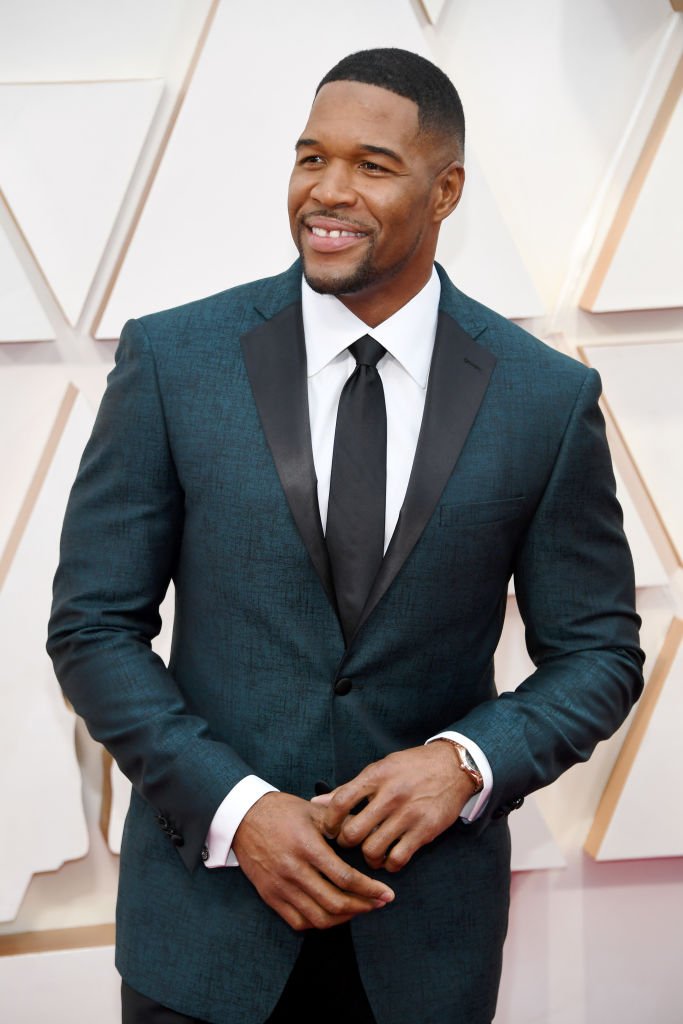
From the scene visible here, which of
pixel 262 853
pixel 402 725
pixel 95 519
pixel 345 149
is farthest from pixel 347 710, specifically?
pixel 345 149

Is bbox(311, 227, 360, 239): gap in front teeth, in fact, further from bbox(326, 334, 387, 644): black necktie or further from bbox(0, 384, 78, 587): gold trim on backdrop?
bbox(0, 384, 78, 587): gold trim on backdrop

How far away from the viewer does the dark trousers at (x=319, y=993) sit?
4.58 feet

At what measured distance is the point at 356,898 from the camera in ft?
4.04

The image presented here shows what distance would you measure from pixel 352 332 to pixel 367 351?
3 cm

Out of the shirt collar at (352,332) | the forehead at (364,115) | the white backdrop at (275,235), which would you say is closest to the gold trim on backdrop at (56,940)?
the white backdrop at (275,235)

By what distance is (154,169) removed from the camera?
2.05 metres

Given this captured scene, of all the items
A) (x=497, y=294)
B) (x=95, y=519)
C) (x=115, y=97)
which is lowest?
(x=95, y=519)

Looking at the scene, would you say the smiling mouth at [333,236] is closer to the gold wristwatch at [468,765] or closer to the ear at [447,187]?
the ear at [447,187]

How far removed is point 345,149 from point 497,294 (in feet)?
2.66

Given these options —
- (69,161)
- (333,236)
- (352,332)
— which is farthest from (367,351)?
(69,161)

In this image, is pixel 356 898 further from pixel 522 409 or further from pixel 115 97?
pixel 115 97

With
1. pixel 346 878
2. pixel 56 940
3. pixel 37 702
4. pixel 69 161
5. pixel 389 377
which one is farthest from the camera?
pixel 56 940

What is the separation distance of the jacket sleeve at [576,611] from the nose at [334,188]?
38cm

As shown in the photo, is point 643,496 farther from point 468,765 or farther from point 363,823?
point 363,823
